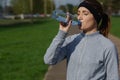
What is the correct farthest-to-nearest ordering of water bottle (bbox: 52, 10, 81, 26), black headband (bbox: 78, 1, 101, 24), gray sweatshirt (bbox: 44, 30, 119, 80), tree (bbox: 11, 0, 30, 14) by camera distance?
tree (bbox: 11, 0, 30, 14) < black headband (bbox: 78, 1, 101, 24) < gray sweatshirt (bbox: 44, 30, 119, 80) < water bottle (bbox: 52, 10, 81, 26)

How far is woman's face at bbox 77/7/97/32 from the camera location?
3.45 meters

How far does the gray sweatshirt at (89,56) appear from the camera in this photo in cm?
343

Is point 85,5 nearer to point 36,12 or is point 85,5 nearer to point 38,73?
point 38,73

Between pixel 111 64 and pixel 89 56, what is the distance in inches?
7.1

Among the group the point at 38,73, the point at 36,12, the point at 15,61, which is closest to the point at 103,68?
the point at 38,73

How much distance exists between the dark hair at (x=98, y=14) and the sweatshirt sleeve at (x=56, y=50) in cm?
32

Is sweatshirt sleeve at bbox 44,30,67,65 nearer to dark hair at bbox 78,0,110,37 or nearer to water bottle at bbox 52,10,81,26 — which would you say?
water bottle at bbox 52,10,81,26

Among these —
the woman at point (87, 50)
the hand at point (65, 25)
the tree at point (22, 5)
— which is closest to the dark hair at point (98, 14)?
the woman at point (87, 50)

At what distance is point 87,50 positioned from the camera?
11.4 feet

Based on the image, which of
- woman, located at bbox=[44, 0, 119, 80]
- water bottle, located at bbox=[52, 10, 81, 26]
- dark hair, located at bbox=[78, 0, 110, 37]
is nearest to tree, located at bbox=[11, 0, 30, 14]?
dark hair, located at bbox=[78, 0, 110, 37]

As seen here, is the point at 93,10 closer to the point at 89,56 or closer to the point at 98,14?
the point at 98,14

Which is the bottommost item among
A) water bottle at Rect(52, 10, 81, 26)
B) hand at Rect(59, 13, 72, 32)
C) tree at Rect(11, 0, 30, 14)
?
tree at Rect(11, 0, 30, 14)

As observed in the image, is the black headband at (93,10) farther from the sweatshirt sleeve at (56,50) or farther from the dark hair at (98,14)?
the sweatshirt sleeve at (56,50)

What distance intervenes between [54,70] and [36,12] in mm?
104788
